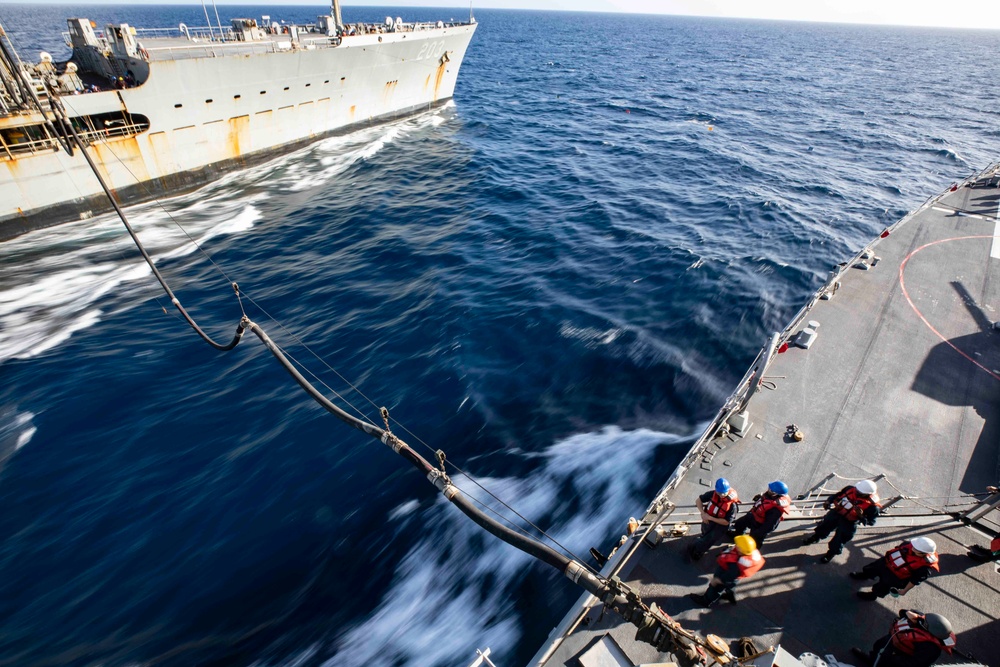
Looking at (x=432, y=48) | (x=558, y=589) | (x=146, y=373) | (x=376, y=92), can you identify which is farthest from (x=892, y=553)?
(x=432, y=48)

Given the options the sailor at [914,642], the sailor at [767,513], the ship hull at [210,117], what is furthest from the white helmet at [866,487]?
the ship hull at [210,117]

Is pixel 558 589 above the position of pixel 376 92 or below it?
below

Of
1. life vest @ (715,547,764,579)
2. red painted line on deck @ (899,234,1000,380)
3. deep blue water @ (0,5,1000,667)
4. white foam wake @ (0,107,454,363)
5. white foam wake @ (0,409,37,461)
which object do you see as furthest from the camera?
white foam wake @ (0,107,454,363)

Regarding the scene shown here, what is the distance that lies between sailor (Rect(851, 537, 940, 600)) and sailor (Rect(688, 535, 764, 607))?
214 cm

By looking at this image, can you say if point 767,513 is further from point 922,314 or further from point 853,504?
point 922,314

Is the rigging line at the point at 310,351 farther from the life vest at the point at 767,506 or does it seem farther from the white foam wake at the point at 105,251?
the life vest at the point at 767,506

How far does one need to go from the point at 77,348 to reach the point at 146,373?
449 centimetres

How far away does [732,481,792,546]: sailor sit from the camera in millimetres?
7523

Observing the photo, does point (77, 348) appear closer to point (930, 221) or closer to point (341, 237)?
point (341, 237)

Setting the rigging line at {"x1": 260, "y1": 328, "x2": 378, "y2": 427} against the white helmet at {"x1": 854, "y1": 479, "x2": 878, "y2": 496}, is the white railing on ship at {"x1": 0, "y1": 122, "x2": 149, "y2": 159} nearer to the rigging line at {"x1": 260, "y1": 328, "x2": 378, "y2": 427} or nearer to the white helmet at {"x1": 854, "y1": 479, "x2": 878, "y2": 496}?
the rigging line at {"x1": 260, "y1": 328, "x2": 378, "y2": 427}

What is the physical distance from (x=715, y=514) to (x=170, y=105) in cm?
3939

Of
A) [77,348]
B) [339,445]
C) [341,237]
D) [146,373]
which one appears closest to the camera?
[339,445]

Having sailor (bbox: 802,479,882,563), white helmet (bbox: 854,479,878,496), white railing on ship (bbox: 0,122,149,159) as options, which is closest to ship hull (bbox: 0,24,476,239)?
white railing on ship (bbox: 0,122,149,159)

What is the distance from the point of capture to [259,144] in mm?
37438
